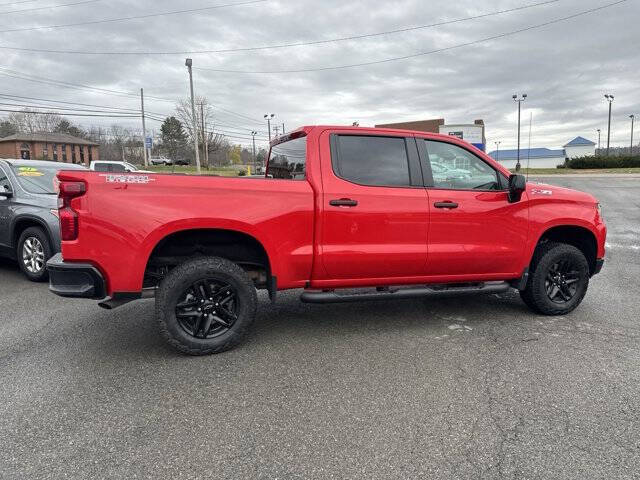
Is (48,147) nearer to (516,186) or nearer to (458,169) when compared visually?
(458,169)

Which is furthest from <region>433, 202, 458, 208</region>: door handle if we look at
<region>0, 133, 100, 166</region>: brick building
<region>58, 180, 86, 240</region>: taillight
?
<region>0, 133, 100, 166</region>: brick building

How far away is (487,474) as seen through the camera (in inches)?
96.7

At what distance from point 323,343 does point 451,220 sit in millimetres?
1674

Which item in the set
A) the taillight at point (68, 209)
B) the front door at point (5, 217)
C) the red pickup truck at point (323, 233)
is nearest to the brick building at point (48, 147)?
the front door at point (5, 217)

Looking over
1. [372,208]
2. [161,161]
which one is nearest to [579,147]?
[161,161]

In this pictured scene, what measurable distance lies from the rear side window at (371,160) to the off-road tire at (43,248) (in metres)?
4.55

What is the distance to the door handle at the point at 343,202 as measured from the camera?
163 inches

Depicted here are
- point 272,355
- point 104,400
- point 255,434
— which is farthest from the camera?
point 272,355

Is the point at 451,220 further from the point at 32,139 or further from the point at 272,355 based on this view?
the point at 32,139

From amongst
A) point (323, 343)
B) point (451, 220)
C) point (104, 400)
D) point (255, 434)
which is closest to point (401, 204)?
point (451, 220)

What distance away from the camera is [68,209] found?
364 centimetres

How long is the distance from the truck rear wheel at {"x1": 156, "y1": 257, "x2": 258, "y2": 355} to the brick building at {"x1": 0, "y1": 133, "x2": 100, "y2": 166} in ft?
251

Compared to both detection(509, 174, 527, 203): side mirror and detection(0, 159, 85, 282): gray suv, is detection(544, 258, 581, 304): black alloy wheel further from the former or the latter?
detection(0, 159, 85, 282): gray suv

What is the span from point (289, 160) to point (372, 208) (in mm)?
1108
